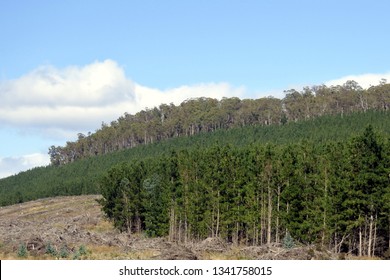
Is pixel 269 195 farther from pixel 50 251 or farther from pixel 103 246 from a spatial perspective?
pixel 50 251

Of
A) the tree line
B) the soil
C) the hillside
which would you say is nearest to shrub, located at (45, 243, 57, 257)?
the soil

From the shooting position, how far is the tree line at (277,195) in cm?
5025

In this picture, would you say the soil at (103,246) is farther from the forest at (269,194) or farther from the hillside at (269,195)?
the forest at (269,194)

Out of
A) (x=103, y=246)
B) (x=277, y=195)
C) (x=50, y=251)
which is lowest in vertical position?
(x=103, y=246)

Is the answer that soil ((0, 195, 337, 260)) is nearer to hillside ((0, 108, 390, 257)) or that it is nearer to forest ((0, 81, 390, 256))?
hillside ((0, 108, 390, 257))

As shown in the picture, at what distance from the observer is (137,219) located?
301 feet

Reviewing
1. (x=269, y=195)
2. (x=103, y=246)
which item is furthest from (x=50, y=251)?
(x=269, y=195)

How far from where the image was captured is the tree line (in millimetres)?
50250

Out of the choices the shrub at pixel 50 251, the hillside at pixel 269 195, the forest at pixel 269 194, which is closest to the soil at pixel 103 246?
the shrub at pixel 50 251

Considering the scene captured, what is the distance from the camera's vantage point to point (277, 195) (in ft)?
200

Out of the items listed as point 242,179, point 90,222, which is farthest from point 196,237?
point 90,222

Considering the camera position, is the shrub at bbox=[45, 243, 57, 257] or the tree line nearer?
the shrub at bbox=[45, 243, 57, 257]

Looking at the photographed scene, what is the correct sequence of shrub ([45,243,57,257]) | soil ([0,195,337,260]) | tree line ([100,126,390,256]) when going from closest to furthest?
soil ([0,195,337,260]), shrub ([45,243,57,257]), tree line ([100,126,390,256])
